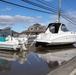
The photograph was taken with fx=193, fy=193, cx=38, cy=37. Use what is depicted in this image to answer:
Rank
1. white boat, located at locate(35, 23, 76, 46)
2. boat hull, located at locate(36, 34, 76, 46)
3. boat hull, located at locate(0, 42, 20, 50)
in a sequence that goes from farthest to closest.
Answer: white boat, located at locate(35, 23, 76, 46) → boat hull, located at locate(36, 34, 76, 46) → boat hull, located at locate(0, 42, 20, 50)

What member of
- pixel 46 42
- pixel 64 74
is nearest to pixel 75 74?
pixel 64 74

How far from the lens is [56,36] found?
22.0 m

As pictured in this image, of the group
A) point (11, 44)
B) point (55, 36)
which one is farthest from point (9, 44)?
point (55, 36)

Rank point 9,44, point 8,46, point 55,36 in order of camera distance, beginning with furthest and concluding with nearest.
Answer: point 55,36 → point 8,46 → point 9,44

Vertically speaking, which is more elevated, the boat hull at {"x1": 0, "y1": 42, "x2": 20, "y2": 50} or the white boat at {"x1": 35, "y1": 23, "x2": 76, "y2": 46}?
the white boat at {"x1": 35, "y1": 23, "x2": 76, "y2": 46}

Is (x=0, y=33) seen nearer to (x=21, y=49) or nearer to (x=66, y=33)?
(x=21, y=49)

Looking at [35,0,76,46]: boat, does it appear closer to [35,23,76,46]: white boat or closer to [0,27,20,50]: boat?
[35,23,76,46]: white boat

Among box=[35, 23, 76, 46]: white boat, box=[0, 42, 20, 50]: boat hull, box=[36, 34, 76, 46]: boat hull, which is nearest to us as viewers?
box=[0, 42, 20, 50]: boat hull

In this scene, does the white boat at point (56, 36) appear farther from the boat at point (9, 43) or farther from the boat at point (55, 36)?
the boat at point (9, 43)

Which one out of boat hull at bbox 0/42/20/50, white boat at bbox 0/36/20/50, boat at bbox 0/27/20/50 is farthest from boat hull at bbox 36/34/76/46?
boat hull at bbox 0/42/20/50

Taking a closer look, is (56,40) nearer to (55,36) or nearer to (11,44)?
(55,36)

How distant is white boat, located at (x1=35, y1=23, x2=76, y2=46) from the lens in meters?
21.7

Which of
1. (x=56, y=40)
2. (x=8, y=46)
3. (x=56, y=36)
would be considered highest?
(x=56, y=36)

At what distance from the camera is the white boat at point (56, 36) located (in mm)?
21663
